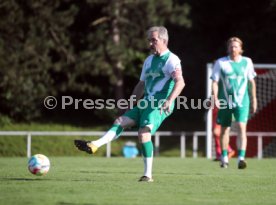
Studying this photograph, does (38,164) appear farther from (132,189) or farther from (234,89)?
(234,89)

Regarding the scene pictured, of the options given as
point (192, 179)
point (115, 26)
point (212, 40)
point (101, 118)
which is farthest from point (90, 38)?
point (192, 179)

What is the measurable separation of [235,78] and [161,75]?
13.3 ft

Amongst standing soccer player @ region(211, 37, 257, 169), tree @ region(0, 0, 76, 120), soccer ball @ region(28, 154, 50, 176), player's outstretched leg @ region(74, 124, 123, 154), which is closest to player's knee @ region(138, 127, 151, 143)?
player's outstretched leg @ region(74, 124, 123, 154)

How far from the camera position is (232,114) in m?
13.9

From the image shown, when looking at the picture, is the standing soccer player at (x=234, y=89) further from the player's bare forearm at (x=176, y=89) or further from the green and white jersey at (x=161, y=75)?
the player's bare forearm at (x=176, y=89)

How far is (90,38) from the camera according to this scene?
1182 inches

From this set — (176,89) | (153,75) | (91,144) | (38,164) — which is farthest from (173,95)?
(38,164)

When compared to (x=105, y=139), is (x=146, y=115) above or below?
above

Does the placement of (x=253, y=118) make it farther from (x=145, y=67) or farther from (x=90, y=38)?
(x=145, y=67)

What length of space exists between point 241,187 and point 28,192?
8.14 ft

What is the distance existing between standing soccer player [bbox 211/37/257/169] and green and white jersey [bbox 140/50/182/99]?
350 cm

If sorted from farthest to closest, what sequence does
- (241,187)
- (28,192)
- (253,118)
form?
1. (253,118)
2. (241,187)
3. (28,192)

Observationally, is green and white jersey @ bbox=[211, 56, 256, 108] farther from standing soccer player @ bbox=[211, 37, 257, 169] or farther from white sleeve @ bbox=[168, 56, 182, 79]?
white sleeve @ bbox=[168, 56, 182, 79]

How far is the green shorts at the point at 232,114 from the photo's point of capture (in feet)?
44.5
